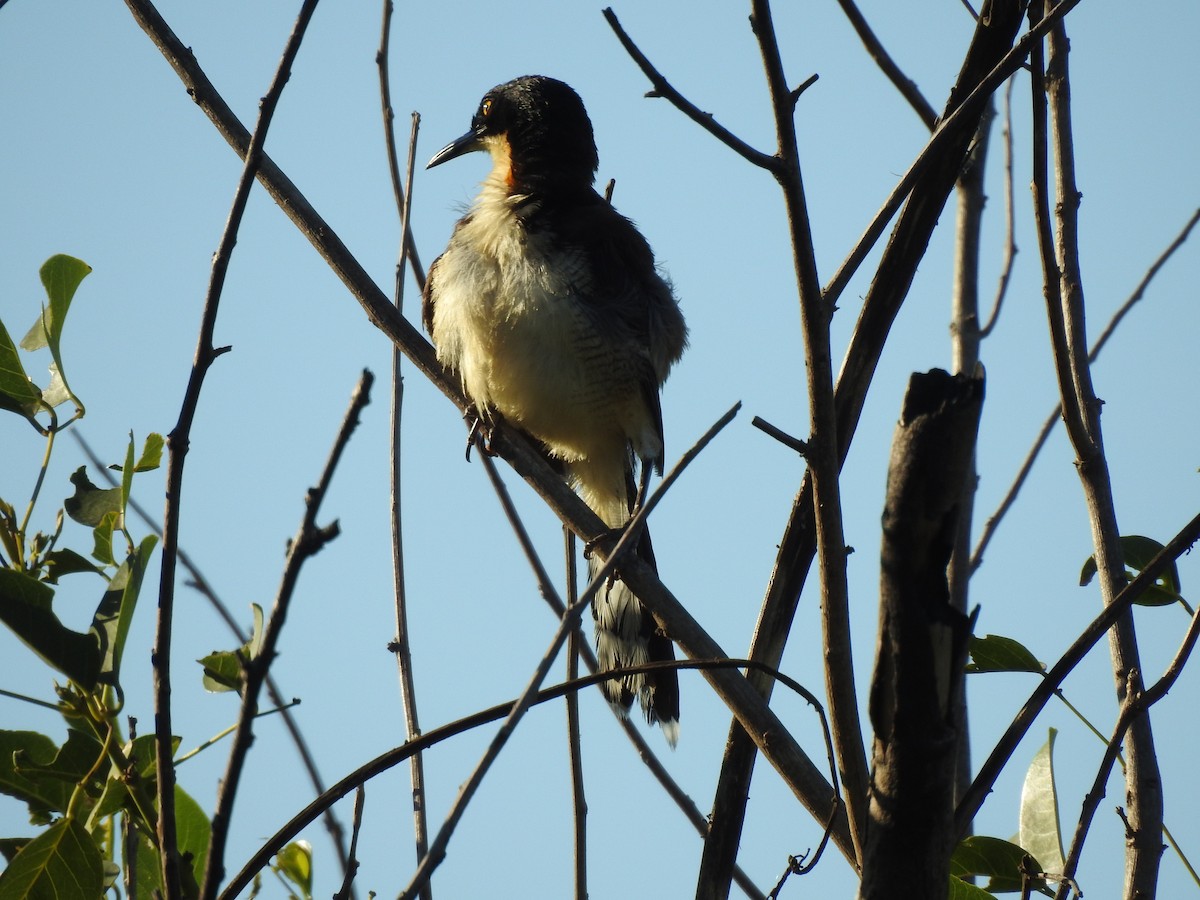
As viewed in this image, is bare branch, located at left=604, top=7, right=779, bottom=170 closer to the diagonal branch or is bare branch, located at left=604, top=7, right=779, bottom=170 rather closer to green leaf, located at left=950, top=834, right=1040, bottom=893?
the diagonal branch

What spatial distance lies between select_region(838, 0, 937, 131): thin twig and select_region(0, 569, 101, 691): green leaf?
2.21m

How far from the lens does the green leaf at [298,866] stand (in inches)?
89.4

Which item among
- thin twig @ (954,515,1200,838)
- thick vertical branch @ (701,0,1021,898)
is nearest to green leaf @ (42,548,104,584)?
thick vertical branch @ (701,0,1021,898)

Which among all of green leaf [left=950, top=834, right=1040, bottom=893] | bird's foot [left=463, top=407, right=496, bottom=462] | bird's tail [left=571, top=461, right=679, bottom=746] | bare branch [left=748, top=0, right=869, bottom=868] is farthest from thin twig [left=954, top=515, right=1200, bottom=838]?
bird's foot [left=463, top=407, right=496, bottom=462]

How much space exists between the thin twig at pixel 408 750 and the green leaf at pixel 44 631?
359 mm

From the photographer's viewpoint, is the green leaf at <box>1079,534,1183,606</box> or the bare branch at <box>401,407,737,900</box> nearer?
the bare branch at <box>401,407,737,900</box>

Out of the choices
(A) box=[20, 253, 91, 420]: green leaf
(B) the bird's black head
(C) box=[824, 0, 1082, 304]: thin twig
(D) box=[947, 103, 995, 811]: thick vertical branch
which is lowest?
(A) box=[20, 253, 91, 420]: green leaf

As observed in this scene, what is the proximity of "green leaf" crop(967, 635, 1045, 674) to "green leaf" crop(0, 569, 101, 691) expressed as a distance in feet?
5.06

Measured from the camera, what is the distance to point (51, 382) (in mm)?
2135

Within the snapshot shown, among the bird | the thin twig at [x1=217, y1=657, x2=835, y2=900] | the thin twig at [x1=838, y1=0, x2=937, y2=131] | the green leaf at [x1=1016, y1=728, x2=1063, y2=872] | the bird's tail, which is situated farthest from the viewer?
the bird

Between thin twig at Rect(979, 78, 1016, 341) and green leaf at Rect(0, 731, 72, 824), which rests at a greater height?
thin twig at Rect(979, 78, 1016, 341)

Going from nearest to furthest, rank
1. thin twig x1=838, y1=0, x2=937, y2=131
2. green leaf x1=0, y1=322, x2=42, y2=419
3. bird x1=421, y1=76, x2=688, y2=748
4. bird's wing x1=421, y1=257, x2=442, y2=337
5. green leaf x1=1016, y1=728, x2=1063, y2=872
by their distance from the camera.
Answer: green leaf x1=0, y1=322, x2=42, y2=419 < green leaf x1=1016, y1=728, x2=1063, y2=872 < thin twig x1=838, y1=0, x2=937, y2=131 < bird x1=421, y1=76, x2=688, y2=748 < bird's wing x1=421, y1=257, x2=442, y2=337

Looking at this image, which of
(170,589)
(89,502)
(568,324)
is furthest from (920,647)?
(568,324)

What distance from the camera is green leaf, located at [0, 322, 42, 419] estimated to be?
2.08 meters
